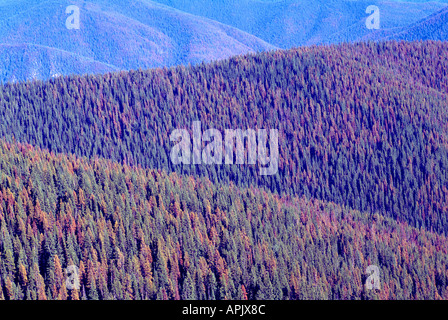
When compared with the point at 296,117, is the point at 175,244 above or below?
below

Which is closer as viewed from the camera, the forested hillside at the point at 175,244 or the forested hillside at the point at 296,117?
the forested hillside at the point at 175,244

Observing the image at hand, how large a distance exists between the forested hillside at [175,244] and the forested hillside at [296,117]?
10.4 metres

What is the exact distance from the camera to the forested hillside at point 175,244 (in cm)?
1872

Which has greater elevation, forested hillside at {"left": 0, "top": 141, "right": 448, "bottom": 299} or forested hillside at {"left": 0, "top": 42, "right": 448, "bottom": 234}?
forested hillside at {"left": 0, "top": 42, "right": 448, "bottom": 234}

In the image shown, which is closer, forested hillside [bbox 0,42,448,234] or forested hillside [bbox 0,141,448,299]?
forested hillside [bbox 0,141,448,299]

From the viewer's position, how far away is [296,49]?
69.9 meters

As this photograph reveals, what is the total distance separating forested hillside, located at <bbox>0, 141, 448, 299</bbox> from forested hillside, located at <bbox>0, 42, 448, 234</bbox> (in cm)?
1039

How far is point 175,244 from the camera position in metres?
21.9

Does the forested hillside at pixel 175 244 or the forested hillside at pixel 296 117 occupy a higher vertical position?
the forested hillside at pixel 296 117

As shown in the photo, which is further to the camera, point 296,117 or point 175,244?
point 296,117

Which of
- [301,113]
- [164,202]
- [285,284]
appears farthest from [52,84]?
[285,284]

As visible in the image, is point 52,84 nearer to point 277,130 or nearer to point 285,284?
point 277,130

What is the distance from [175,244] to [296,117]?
33.6 m

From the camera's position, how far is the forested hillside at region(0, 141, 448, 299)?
18719 millimetres
